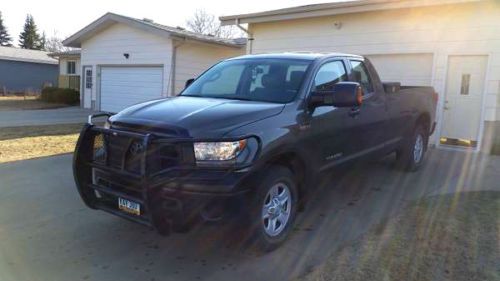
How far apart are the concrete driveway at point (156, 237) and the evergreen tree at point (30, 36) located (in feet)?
209

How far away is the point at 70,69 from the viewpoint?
30.0 m

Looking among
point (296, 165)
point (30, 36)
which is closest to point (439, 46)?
Answer: point (296, 165)

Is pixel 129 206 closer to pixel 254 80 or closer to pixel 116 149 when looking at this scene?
pixel 116 149

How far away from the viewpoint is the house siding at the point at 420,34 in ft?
31.2

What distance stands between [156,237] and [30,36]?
67731mm

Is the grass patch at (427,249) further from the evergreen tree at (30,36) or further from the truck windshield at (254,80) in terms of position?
the evergreen tree at (30,36)

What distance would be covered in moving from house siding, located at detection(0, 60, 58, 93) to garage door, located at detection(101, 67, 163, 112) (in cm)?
1857

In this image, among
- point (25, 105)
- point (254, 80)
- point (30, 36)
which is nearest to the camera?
point (254, 80)

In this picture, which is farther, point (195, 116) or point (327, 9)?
point (327, 9)

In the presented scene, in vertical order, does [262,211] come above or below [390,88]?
below

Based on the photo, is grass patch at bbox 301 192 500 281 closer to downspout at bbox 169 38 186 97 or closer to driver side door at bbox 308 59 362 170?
driver side door at bbox 308 59 362 170

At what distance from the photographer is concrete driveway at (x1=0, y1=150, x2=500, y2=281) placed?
377 cm

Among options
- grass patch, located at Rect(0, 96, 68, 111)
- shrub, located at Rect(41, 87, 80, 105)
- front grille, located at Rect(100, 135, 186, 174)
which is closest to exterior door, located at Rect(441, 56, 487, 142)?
front grille, located at Rect(100, 135, 186, 174)

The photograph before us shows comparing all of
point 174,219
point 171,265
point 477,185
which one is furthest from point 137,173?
point 477,185
